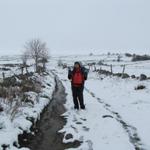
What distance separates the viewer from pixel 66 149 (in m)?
7.59

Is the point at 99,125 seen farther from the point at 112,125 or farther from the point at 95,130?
the point at 95,130

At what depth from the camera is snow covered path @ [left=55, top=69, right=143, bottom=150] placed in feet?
25.1

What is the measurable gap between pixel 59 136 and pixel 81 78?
13.7 ft

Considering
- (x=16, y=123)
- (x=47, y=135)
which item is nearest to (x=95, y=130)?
(x=47, y=135)

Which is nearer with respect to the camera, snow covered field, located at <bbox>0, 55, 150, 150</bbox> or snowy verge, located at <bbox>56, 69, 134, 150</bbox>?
snowy verge, located at <bbox>56, 69, 134, 150</bbox>

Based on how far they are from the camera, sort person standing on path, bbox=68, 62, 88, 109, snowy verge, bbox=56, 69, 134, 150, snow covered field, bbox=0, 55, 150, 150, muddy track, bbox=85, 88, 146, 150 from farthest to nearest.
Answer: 1. person standing on path, bbox=68, 62, 88, 109
2. snow covered field, bbox=0, 55, 150, 150
3. snowy verge, bbox=56, 69, 134, 150
4. muddy track, bbox=85, 88, 146, 150

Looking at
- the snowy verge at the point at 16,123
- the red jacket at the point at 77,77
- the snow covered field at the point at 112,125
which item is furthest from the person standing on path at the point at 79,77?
the snowy verge at the point at 16,123

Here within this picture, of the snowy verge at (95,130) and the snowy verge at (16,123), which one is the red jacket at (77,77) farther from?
the snowy verge at (16,123)

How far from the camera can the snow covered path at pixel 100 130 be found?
25.1 feet

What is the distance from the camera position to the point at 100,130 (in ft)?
29.9

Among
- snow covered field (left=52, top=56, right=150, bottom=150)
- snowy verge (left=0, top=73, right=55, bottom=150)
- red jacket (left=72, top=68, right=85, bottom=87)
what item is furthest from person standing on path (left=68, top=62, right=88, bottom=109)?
snowy verge (left=0, top=73, right=55, bottom=150)

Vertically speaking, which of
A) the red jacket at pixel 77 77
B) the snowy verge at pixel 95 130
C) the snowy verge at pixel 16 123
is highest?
the red jacket at pixel 77 77

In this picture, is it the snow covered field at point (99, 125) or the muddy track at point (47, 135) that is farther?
the muddy track at point (47, 135)

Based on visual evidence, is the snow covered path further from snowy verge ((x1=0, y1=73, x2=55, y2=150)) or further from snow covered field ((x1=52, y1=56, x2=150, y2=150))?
snowy verge ((x1=0, y1=73, x2=55, y2=150))
